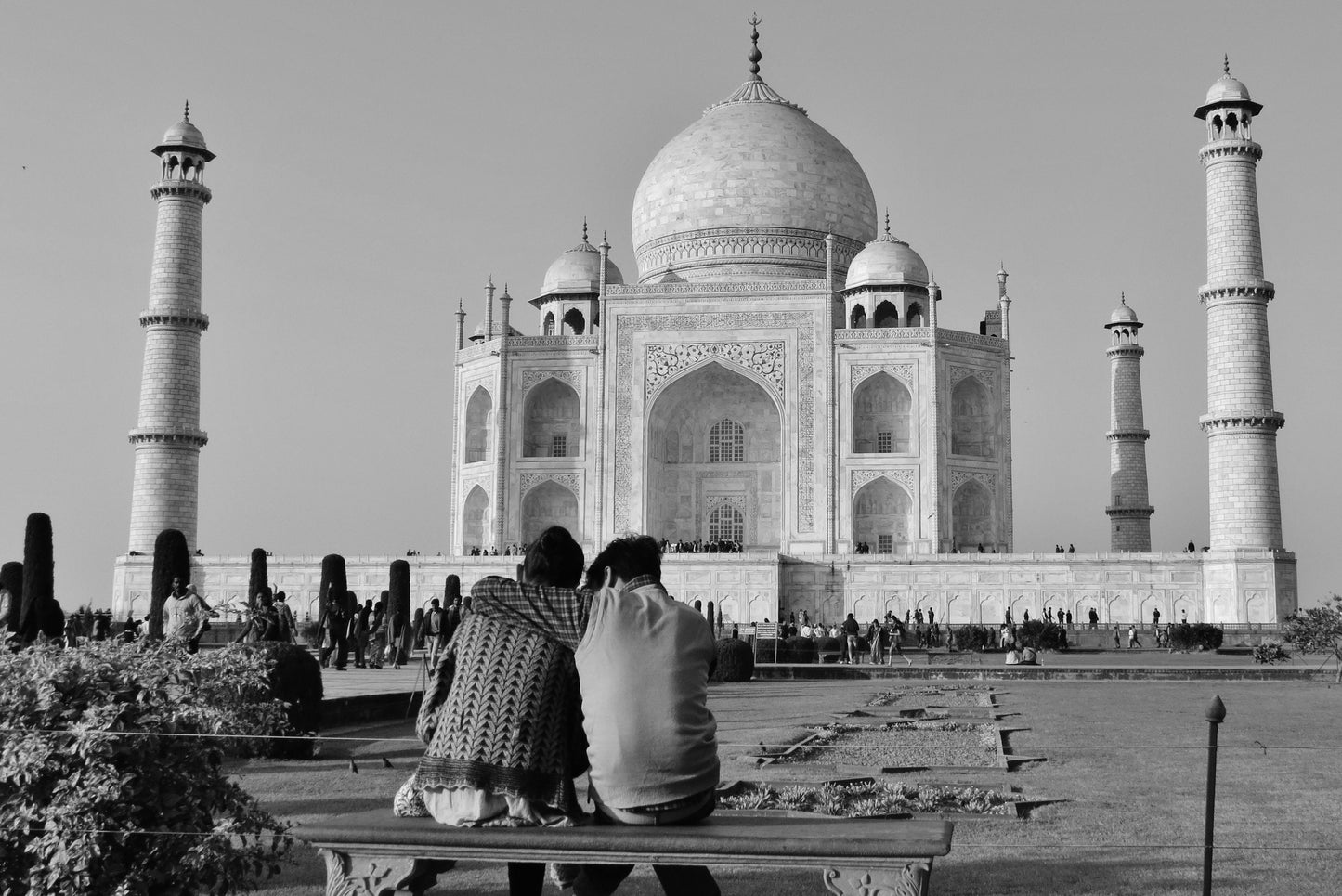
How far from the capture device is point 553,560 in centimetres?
380

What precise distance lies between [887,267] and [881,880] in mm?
27688

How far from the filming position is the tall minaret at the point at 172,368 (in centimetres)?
2694

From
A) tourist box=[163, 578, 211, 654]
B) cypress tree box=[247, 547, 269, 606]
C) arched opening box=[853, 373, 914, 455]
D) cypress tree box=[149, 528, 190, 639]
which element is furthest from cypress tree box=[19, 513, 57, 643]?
arched opening box=[853, 373, 914, 455]

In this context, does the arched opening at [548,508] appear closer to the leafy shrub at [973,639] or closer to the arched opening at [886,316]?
the arched opening at [886,316]

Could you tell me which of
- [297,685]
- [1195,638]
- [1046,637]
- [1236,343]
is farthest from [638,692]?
[1236,343]

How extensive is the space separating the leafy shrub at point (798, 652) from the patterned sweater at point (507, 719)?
670 inches

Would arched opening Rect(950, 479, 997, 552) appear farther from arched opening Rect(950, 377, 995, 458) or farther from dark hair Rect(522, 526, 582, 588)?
dark hair Rect(522, 526, 582, 588)

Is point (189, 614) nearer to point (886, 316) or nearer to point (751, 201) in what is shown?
point (886, 316)

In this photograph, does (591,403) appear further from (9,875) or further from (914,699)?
(9,875)

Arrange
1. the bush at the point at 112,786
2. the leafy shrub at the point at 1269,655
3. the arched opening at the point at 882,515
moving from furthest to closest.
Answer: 1. the arched opening at the point at 882,515
2. the leafy shrub at the point at 1269,655
3. the bush at the point at 112,786

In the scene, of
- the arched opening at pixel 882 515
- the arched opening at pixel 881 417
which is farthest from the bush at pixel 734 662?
the arched opening at pixel 881 417

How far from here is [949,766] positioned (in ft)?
22.8

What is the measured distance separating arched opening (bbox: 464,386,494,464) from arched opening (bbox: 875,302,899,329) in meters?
7.83

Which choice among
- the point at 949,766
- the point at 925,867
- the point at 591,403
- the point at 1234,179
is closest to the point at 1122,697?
the point at 949,766
